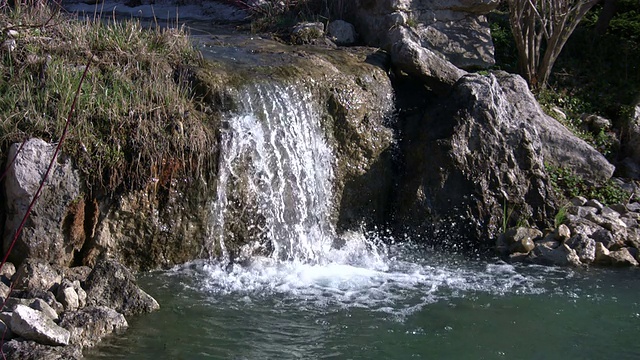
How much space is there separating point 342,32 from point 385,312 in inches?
221

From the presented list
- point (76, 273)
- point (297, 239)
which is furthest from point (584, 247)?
point (76, 273)

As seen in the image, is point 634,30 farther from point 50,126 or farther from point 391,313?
point 50,126

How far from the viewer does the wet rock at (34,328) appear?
5.02m

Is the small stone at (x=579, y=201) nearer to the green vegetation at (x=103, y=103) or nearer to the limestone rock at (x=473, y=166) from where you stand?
the limestone rock at (x=473, y=166)

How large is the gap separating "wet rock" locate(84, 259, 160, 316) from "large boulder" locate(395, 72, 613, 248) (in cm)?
340

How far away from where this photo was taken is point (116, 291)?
5926 mm

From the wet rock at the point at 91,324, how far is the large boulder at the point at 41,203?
4.14ft

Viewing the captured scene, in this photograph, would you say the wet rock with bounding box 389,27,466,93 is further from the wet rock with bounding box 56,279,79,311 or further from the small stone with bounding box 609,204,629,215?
the wet rock with bounding box 56,279,79,311

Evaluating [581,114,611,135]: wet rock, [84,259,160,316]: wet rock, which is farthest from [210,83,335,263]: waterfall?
[581,114,611,135]: wet rock

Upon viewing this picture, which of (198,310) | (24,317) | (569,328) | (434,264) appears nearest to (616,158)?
(434,264)

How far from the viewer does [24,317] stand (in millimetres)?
5035

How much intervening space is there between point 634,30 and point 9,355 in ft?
34.0

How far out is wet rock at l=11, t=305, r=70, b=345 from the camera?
198 inches

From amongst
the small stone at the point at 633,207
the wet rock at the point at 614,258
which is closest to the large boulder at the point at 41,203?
the wet rock at the point at 614,258
